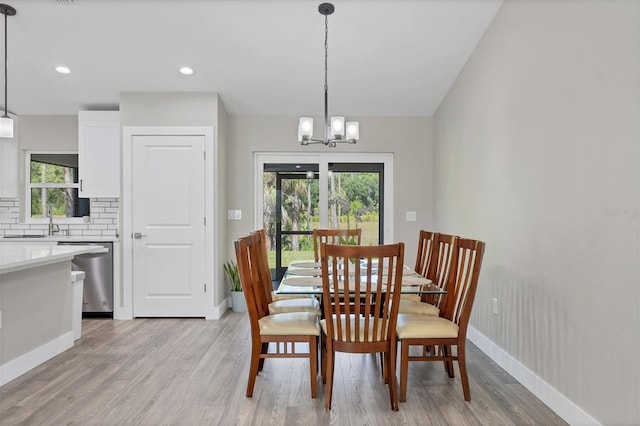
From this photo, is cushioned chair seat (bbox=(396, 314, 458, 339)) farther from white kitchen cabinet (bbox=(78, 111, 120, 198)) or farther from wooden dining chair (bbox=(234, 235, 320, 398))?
white kitchen cabinet (bbox=(78, 111, 120, 198))

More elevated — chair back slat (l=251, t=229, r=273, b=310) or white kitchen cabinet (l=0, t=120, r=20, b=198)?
white kitchen cabinet (l=0, t=120, r=20, b=198)

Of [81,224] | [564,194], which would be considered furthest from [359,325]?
[81,224]

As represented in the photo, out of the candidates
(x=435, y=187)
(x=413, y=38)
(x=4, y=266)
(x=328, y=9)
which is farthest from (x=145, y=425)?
(x=435, y=187)

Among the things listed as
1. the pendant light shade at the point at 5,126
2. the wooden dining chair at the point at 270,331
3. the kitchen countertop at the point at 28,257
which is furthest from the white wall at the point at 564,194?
the pendant light shade at the point at 5,126

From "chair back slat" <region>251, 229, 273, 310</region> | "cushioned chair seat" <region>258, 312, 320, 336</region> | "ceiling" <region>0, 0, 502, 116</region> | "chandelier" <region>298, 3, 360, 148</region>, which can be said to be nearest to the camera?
"cushioned chair seat" <region>258, 312, 320, 336</region>

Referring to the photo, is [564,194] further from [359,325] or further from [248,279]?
[248,279]

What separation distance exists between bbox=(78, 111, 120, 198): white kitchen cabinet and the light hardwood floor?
6.00 feet

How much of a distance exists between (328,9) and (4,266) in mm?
2872

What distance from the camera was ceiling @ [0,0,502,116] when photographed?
3113 mm

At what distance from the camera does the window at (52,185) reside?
Answer: 486 cm

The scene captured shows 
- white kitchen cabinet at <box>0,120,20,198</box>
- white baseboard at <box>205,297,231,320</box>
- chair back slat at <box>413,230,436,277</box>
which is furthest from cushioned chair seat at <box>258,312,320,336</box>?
white kitchen cabinet at <box>0,120,20,198</box>

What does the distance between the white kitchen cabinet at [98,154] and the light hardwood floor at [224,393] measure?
6.00 ft

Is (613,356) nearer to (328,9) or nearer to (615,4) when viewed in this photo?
(615,4)

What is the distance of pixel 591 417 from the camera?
6.40 ft
